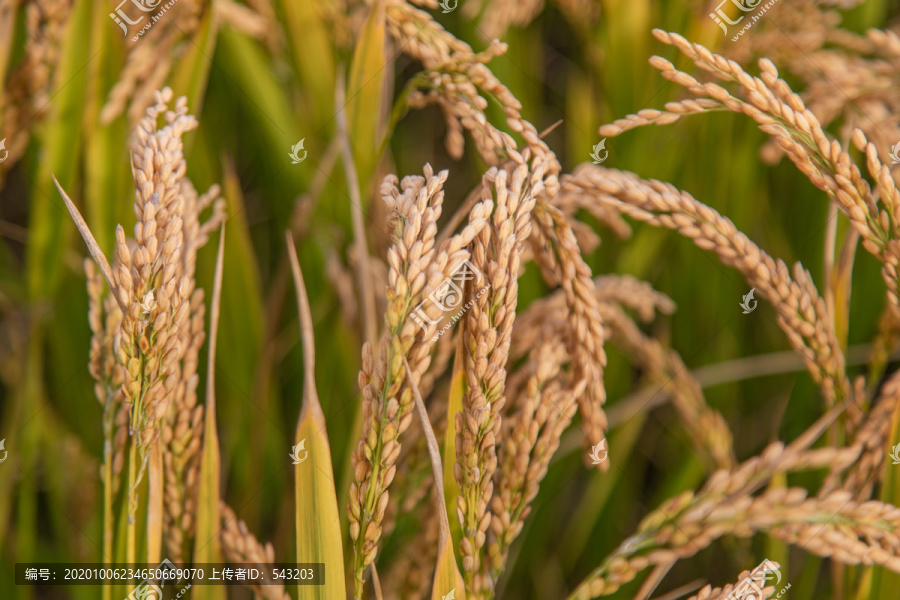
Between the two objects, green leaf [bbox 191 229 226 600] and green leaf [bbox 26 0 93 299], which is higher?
green leaf [bbox 26 0 93 299]

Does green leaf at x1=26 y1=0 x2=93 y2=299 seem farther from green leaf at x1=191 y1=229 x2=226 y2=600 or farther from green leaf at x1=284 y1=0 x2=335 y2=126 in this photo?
green leaf at x1=191 y1=229 x2=226 y2=600

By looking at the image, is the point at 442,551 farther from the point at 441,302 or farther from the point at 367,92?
the point at 367,92

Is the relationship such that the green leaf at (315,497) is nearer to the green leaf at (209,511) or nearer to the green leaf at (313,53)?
the green leaf at (209,511)

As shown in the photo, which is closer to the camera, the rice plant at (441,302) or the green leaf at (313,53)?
the rice plant at (441,302)

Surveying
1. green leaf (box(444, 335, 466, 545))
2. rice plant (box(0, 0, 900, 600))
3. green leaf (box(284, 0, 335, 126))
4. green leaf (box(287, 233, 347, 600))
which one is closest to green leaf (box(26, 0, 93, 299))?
rice plant (box(0, 0, 900, 600))

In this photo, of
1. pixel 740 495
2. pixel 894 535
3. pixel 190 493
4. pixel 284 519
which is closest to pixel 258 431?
pixel 284 519

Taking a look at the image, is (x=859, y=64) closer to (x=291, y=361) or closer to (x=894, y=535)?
(x=894, y=535)

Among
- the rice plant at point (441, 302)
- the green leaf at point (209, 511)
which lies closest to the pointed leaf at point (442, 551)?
the rice plant at point (441, 302)

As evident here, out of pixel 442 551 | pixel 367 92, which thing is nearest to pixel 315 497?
pixel 442 551

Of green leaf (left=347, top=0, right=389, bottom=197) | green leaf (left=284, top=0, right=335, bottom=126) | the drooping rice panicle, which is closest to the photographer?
the drooping rice panicle

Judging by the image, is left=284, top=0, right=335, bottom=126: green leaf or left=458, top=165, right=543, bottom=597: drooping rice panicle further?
left=284, top=0, right=335, bottom=126: green leaf

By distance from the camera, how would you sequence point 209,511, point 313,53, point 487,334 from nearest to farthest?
1. point 487,334
2. point 209,511
3. point 313,53
